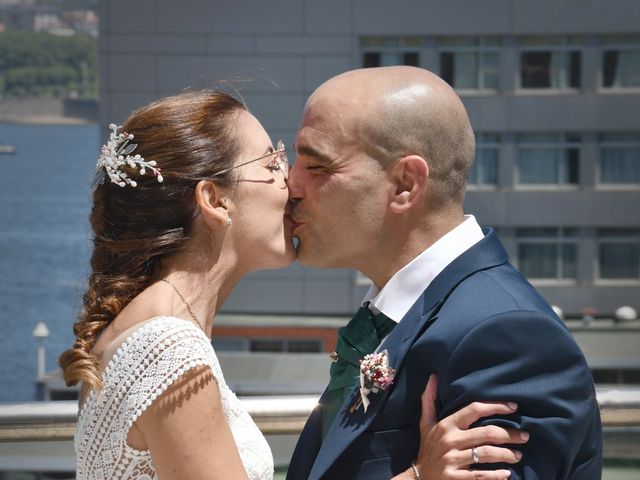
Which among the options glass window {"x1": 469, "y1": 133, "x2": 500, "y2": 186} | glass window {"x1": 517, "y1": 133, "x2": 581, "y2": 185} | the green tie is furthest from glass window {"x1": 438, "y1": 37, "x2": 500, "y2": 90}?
the green tie

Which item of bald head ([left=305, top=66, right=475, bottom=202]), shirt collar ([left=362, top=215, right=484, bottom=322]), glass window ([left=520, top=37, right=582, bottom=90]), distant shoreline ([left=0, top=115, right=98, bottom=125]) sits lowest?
distant shoreline ([left=0, top=115, right=98, bottom=125])

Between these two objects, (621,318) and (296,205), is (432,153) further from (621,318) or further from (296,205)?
(621,318)

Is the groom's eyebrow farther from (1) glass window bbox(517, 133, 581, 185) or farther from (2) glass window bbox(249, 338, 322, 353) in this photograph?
(1) glass window bbox(517, 133, 581, 185)

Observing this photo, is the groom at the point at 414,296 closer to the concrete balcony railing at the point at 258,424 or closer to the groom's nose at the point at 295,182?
the groom's nose at the point at 295,182

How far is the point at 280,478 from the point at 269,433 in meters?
0.23

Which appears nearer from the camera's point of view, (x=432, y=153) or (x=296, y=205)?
(x=432, y=153)

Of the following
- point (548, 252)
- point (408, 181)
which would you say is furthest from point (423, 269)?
point (548, 252)

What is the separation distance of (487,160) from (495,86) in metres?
2.72

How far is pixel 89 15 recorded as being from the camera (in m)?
97.7

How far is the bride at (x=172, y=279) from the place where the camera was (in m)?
2.46

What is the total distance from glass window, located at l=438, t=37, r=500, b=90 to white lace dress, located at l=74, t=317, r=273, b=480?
40693 mm

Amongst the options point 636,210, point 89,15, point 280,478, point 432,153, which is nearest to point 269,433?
point 280,478

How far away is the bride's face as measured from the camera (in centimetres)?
270

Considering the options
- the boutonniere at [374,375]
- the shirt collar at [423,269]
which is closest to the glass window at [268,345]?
the shirt collar at [423,269]
